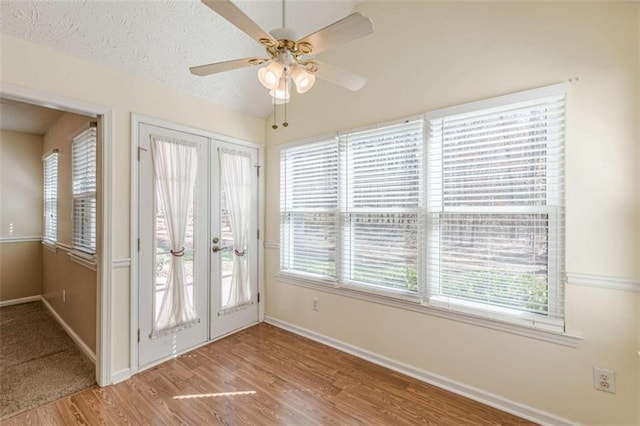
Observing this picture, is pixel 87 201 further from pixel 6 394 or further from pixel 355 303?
pixel 355 303

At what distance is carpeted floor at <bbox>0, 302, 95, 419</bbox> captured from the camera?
7.19 ft

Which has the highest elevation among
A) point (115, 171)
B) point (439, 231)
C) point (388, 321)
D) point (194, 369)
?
point (115, 171)

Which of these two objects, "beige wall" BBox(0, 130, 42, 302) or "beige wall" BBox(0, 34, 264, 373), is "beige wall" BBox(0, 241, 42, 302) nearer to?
"beige wall" BBox(0, 130, 42, 302)

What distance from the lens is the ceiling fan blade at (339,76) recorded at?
1.70m

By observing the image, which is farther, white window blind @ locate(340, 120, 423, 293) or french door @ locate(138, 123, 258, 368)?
french door @ locate(138, 123, 258, 368)

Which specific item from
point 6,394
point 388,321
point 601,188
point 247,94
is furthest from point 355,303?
point 6,394

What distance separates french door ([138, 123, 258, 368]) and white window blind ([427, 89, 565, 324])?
2139 millimetres

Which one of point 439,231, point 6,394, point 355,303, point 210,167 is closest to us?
point 6,394

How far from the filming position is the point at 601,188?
5.76 feet

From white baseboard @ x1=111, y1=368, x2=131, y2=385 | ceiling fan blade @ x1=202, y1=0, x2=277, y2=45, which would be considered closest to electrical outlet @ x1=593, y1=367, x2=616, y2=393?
ceiling fan blade @ x1=202, y1=0, x2=277, y2=45

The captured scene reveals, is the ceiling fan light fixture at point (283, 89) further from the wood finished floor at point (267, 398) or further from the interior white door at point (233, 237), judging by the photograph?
the wood finished floor at point (267, 398)

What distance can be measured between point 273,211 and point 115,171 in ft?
5.54

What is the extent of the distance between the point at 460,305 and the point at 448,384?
2.15 ft

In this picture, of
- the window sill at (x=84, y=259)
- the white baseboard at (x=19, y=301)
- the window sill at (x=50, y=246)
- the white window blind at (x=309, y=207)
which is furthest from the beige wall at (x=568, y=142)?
the white baseboard at (x=19, y=301)
